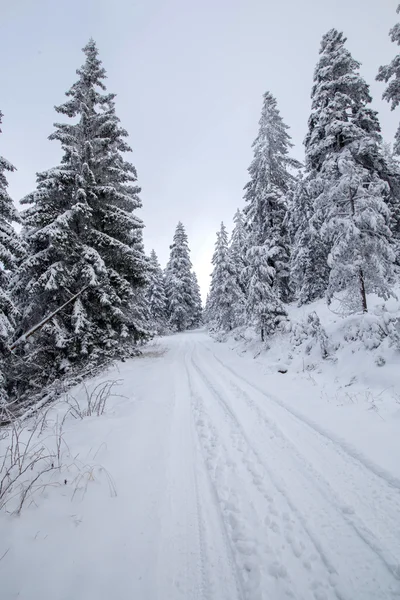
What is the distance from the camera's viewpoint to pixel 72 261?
889 cm

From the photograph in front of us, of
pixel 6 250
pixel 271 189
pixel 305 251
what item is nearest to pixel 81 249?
pixel 6 250

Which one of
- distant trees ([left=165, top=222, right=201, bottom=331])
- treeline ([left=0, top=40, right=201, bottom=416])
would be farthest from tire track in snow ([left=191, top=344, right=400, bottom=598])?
distant trees ([left=165, top=222, right=201, bottom=331])

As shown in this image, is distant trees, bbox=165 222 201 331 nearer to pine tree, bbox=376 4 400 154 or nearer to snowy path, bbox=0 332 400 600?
pine tree, bbox=376 4 400 154

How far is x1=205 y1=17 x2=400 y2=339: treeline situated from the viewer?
305 inches

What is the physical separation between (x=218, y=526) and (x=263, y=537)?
1.34ft

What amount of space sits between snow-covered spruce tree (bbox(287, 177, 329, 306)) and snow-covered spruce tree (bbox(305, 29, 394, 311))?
245cm

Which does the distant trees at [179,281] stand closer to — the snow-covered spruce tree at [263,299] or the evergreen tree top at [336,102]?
the snow-covered spruce tree at [263,299]

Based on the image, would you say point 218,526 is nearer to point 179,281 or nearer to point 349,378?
point 349,378

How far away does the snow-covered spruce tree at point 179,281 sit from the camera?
3650 cm

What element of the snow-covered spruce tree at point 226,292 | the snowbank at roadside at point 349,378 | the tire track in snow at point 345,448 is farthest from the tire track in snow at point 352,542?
the snow-covered spruce tree at point 226,292

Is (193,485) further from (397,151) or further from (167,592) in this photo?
(397,151)

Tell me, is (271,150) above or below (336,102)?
above

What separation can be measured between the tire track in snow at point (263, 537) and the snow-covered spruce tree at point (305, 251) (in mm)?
13489

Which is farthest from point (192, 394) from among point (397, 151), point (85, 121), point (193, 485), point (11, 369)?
point (397, 151)
